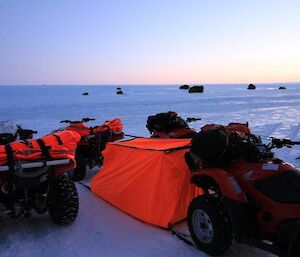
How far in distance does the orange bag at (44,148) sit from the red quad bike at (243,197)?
145cm

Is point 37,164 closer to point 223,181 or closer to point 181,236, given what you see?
point 181,236

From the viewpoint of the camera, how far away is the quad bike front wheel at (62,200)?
4324mm

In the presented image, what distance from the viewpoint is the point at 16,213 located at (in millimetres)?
4402

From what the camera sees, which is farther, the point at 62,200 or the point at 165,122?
the point at 165,122

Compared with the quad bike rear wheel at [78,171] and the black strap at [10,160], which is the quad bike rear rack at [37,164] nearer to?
the black strap at [10,160]

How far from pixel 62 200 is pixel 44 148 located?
0.66 metres

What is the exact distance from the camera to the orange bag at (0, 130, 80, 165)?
3.97m

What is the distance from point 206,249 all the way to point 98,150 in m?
3.76

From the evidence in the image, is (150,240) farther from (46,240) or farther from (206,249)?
(46,240)

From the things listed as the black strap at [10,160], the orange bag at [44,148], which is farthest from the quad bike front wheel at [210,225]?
the black strap at [10,160]

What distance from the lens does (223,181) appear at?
3.45m

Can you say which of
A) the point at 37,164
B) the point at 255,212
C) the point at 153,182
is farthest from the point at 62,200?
the point at 255,212

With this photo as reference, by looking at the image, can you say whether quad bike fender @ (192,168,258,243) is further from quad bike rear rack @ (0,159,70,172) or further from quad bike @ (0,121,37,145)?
quad bike @ (0,121,37,145)

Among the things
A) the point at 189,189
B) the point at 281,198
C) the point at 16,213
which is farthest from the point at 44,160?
the point at 281,198
